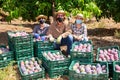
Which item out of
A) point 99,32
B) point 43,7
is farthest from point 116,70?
point 99,32

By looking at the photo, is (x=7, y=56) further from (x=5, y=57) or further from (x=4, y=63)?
(x=4, y=63)

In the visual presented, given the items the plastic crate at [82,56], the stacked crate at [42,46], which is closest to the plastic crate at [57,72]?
the plastic crate at [82,56]

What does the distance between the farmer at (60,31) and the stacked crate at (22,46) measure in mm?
640

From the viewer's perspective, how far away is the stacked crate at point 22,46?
7.95 m

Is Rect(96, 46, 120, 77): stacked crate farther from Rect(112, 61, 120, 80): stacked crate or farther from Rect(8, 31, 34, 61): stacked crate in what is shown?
Rect(8, 31, 34, 61): stacked crate

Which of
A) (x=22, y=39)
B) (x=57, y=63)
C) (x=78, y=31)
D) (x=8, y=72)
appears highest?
(x=78, y=31)

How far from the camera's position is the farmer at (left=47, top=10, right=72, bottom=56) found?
8234mm

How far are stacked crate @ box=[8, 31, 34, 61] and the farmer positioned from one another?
0.64 metres

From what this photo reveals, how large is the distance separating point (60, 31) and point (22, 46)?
1205 mm

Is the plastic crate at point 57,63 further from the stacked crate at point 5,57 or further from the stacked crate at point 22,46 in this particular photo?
the stacked crate at point 5,57

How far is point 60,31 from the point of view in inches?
333

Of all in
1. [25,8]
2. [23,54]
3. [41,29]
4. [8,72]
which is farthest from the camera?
[25,8]

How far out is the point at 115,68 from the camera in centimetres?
671

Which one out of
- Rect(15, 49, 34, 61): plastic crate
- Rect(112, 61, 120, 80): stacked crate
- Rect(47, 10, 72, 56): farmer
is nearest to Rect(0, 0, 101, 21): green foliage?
Rect(47, 10, 72, 56): farmer
